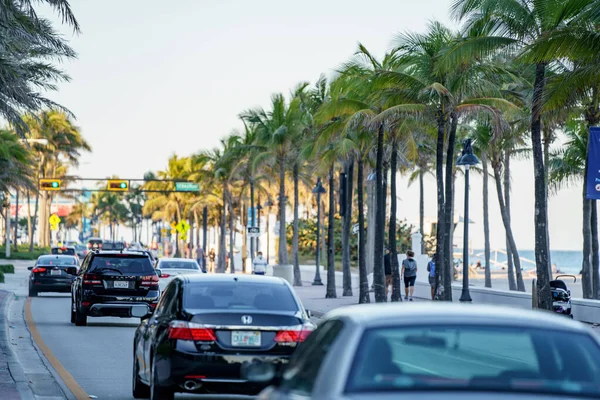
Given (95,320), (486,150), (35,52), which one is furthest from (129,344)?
(486,150)

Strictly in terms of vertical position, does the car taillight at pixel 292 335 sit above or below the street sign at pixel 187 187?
below

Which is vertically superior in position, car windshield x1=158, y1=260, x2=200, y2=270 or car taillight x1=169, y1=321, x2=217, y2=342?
car windshield x1=158, y1=260, x2=200, y2=270

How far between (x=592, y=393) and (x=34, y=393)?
943 centimetres

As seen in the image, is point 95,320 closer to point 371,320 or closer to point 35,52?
point 35,52

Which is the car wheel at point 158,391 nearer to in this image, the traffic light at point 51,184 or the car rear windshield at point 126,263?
the car rear windshield at point 126,263

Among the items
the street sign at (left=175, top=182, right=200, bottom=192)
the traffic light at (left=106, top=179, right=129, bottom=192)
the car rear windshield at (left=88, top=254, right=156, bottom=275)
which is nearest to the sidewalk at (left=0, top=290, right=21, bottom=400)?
the car rear windshield at (left=88, top=254, right=156, bottom=275)

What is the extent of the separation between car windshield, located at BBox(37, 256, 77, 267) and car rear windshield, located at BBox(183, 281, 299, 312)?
25705mm

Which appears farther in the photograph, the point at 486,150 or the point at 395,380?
the point at 486,150

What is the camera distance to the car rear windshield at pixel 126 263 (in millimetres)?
24617

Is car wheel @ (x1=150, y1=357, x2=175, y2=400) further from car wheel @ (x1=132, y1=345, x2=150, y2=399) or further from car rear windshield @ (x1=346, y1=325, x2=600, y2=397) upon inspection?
car rear windshield @ (x1=346, y1=325, x2=600, y2=397)

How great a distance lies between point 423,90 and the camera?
30453 mm

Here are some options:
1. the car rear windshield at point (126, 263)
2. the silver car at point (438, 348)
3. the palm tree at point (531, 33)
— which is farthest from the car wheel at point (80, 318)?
the silver car at point (438, 348)

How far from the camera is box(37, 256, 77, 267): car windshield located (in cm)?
3716

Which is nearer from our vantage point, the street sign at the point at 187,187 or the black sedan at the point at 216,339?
the black sedan at the point at 216,339
